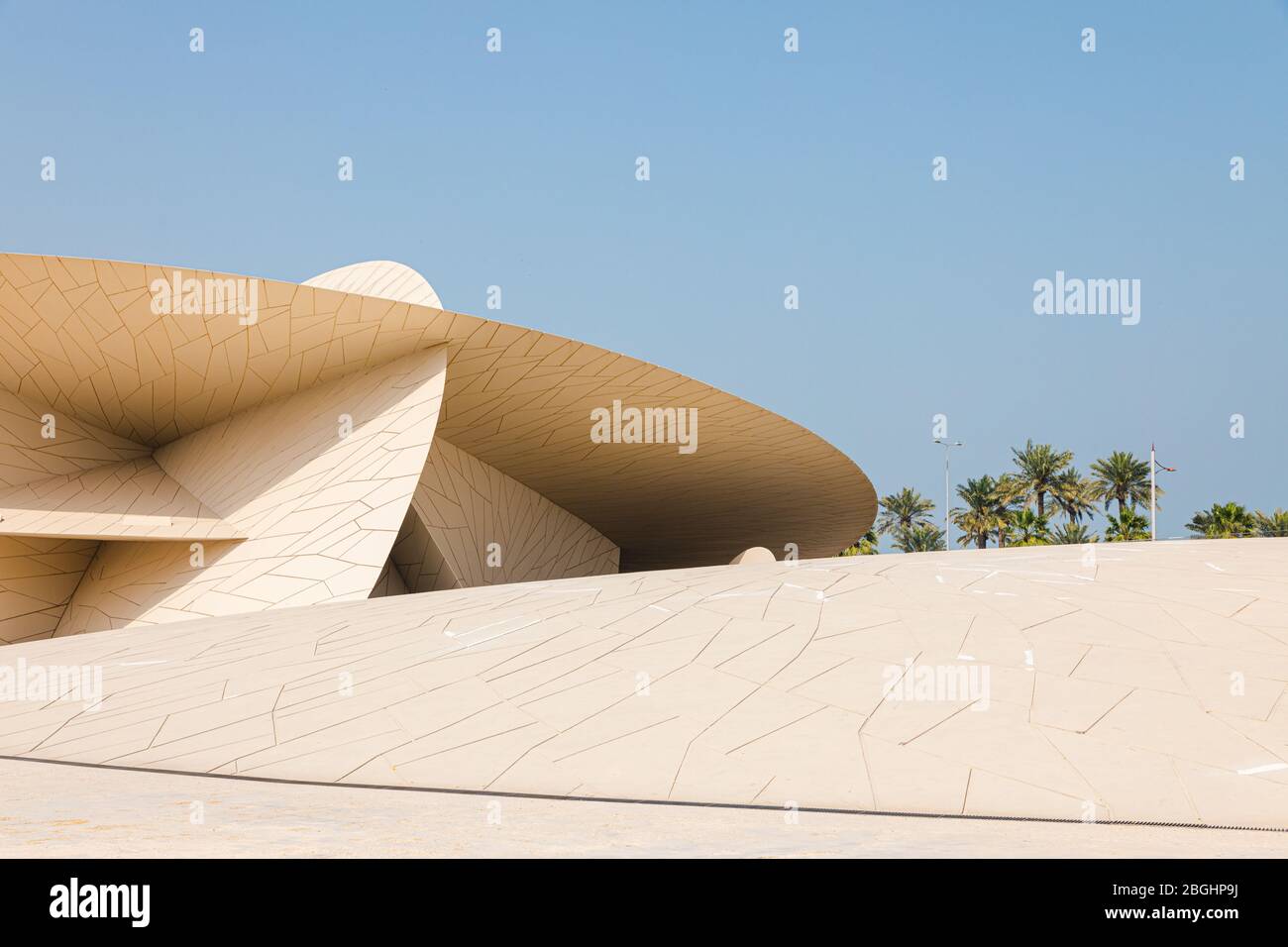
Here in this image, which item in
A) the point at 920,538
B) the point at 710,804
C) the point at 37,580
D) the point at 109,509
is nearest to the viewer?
the point at 710,804

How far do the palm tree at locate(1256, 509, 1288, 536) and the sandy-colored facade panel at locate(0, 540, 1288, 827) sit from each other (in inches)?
2138

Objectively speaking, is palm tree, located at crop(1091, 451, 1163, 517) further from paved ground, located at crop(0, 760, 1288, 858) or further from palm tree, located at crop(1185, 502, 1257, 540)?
paved ground, located at crop(0, 760, 1288, 858)

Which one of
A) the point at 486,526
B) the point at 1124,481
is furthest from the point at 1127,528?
the point at 486,526

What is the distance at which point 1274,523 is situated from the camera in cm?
5497

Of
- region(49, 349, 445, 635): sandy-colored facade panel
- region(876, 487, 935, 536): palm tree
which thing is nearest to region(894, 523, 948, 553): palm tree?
region(876, 487, 935, 536): palm tree

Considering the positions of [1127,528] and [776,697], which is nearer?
[776,697]

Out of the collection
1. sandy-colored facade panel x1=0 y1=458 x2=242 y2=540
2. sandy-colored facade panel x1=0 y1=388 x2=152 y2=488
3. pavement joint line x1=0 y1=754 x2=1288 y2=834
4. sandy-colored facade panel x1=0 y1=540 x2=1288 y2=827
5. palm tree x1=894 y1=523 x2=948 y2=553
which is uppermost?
sandy-colored facade panel x1=0 y1=388 x2=152 y2=488

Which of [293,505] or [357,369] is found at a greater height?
[357,369]

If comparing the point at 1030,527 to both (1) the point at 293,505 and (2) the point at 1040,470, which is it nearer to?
(2) the point at 1040,470

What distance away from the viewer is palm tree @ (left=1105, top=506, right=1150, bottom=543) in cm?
5216

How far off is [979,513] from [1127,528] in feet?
35.4
